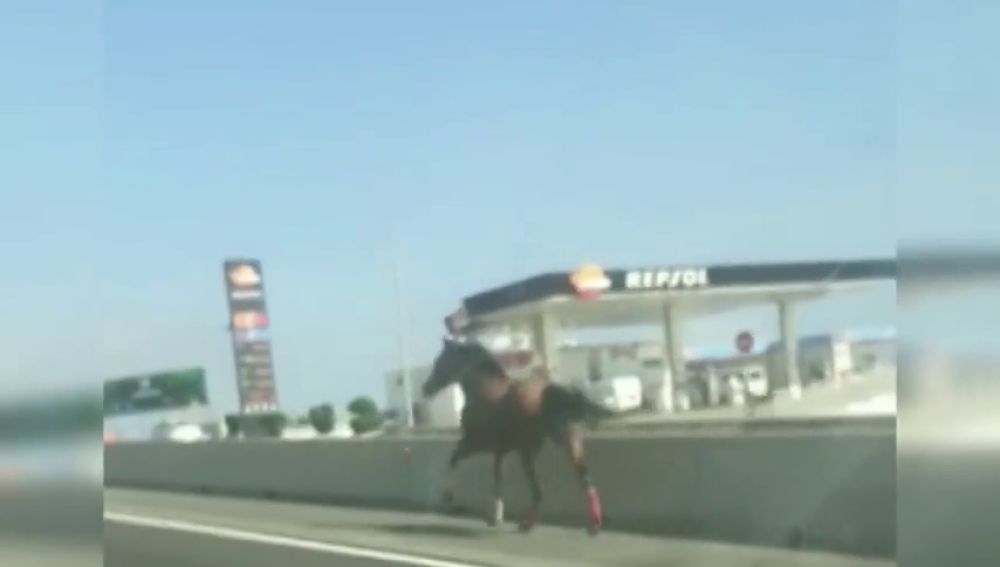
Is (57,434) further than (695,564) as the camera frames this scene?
Yes

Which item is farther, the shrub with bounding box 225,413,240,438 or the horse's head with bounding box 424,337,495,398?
the shrub with bounding box 225,413,240,438

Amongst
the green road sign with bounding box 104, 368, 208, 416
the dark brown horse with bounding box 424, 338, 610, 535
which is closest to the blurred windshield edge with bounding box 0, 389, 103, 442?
the green road sign with bounding box 104, 368, 208, 416

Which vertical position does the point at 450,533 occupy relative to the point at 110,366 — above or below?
below

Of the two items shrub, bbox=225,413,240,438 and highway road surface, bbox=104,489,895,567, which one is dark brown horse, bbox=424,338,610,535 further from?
shrub, bbox=225,413,240,438

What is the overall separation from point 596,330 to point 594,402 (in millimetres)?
149

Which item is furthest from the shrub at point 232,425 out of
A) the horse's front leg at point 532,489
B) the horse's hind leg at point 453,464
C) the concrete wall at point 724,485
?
the horse's front leg at point 532,489

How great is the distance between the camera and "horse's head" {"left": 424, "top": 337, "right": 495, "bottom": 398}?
329 centimetres

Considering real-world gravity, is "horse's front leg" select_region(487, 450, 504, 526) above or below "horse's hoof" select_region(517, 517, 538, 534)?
above

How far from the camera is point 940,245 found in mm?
3381

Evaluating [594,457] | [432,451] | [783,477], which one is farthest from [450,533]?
[783,477]

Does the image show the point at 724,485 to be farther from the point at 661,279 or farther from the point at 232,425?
the point at 232,425

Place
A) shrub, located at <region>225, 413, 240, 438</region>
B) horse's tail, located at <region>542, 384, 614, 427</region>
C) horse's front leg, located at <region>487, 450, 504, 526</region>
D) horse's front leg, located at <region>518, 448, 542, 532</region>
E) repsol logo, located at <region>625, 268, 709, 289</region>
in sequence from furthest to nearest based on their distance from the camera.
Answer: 1. shrub, located at <region>225, 413, 240, 438</region>
2. horse's front leg, located at <region>487, 450, 504, 526</region>
3. horse's front leg, located at <region>518, 448, 542, 532</region>
4. horse's tail, located at <region>542, 384, 614, 427</region>
5. repsol logo, located at <region>625, 268, 709, 289</region>

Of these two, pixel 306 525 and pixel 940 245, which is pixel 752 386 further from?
pixel 306 525

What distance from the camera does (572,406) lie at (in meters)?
3.24
